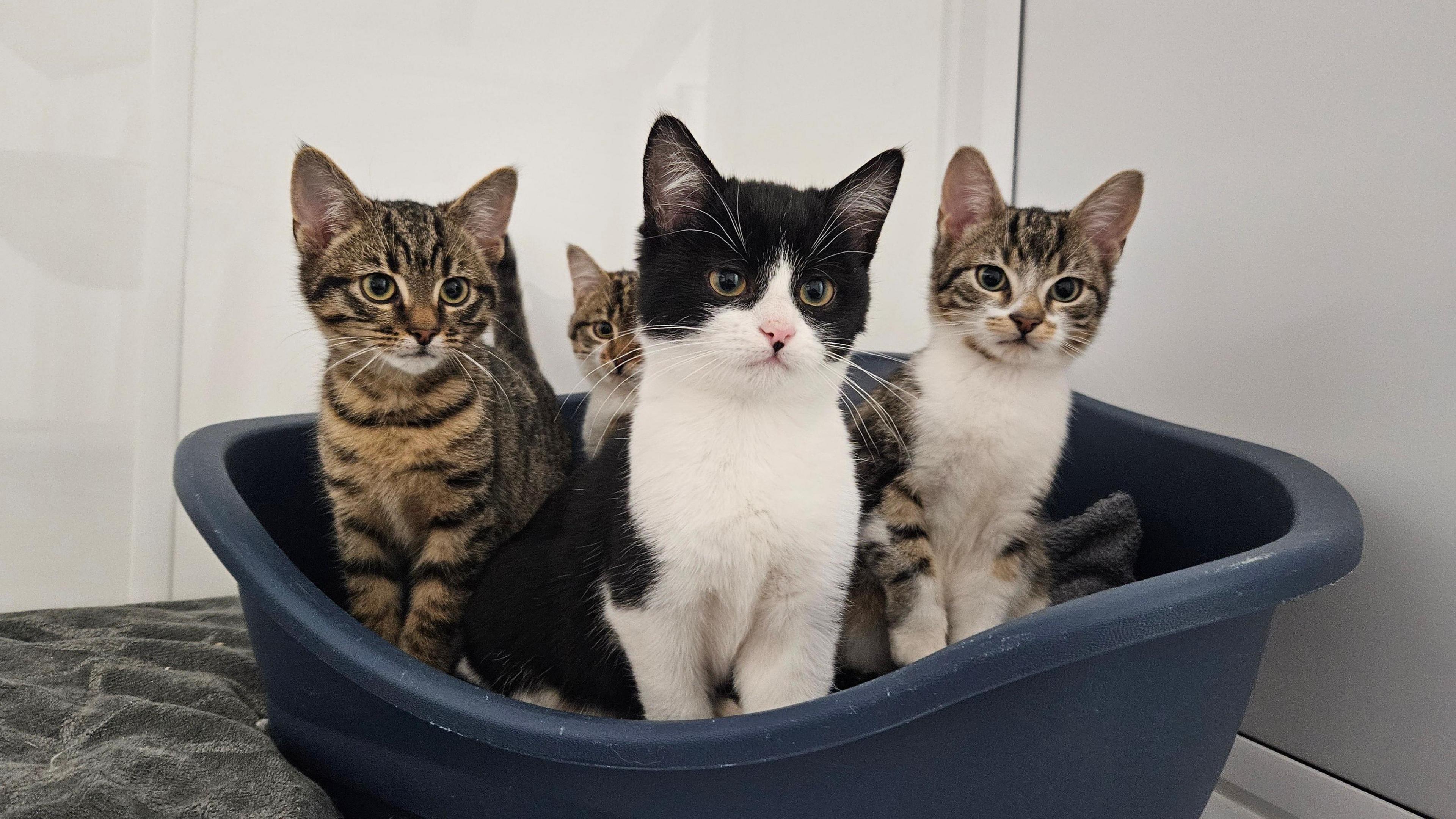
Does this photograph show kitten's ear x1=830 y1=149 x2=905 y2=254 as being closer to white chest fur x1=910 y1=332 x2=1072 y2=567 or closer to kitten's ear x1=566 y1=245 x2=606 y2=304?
white chest fur x1=910 y1=332 x2=1072 y2=567

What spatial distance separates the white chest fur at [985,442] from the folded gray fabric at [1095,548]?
0.17m

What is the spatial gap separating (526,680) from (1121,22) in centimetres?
161

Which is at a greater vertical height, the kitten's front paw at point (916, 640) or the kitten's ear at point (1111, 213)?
the kitten's ear at point (1111, 213)

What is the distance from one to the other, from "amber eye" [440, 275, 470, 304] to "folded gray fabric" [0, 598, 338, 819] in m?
0.59

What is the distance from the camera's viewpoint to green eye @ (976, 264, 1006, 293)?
1.27m

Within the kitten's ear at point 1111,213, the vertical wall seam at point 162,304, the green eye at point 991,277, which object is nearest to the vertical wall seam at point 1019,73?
the kitten's ear at point 1111,213

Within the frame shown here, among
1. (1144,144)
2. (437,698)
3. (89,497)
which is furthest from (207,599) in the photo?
(1144,144)

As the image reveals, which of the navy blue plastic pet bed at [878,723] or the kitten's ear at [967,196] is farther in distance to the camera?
the kitten's ear at [967,196]

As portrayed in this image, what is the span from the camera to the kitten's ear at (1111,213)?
1.30m

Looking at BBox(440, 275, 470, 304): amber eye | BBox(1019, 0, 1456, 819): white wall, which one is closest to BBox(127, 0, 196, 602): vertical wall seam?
BBox(440, 275, 470, 304): amber eye

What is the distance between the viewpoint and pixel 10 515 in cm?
169

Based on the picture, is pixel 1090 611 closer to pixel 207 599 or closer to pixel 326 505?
pixel 326 505

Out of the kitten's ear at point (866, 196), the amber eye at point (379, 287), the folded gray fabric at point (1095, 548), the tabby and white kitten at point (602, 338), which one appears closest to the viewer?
the kitten's ear at point (866, 196)

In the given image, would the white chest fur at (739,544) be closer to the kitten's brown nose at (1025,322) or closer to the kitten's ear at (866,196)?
the kitten's ear at (866,196)
